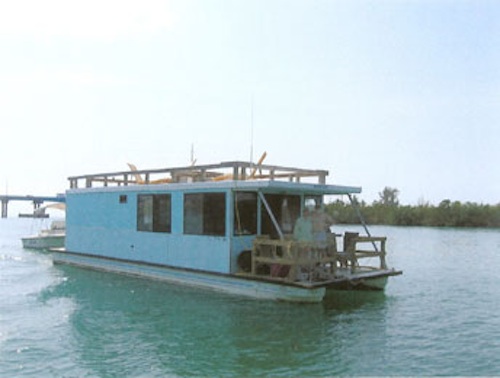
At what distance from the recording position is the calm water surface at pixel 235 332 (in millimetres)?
7027

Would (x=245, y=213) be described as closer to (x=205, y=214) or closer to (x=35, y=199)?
(x=205, y=214)

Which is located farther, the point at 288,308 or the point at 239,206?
the point at 239,206

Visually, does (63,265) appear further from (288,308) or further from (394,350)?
(394,350)

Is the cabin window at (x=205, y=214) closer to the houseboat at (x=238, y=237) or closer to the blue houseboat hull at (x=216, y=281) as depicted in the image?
the houseboat at (x=238, y=237)

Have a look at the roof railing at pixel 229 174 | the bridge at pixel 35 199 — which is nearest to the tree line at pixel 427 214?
the bridge at pixel 35 199

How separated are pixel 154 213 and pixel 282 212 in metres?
3.53

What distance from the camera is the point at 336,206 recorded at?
48.6 metres

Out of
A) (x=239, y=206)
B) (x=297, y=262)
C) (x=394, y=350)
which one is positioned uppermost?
(x=239, y=206)

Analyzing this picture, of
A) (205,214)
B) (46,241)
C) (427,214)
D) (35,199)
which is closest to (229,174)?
(205,214)

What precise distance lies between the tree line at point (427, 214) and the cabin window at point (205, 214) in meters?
35.4

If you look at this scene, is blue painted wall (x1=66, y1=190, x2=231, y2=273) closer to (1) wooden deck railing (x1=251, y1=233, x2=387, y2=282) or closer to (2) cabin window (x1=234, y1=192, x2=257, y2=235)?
(2) cabin window (x1=234, y1=192, x2=257, y2=235)

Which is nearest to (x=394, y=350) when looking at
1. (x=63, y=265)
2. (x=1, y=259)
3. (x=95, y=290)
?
(x=95, y=290)

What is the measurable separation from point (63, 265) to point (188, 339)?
10527mm

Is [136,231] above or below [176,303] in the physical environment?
above
